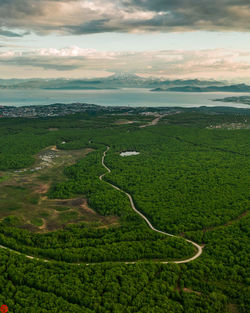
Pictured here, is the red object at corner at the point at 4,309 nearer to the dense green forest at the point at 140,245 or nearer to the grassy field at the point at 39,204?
the dense green forest at the point at 140,245

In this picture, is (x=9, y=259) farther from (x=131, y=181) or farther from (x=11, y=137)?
(x=11, y=137)

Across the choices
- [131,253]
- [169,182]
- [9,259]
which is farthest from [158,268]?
[169,182]

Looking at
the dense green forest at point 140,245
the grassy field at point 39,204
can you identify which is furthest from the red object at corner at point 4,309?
the grassy field at point 39,204

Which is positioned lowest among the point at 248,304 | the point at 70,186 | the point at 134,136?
the point at 248,304

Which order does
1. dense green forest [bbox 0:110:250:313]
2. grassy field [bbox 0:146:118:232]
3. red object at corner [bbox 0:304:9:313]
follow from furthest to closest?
grassy field [bbox 0:146:118:232] → dense green forest [bbox 0:110:250:313] → red object at corner [bbox 0:304:9:313]

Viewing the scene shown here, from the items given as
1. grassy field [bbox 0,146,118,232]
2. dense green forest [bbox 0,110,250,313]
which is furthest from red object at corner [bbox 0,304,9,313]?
grassy field [bbox 0,146,118,232]

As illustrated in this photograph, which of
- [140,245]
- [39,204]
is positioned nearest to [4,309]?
[140,245]

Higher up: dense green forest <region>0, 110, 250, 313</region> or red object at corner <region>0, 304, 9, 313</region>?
dense green forest <region>0, 110, 250, 313</region>

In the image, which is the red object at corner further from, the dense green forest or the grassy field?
the grassy field
